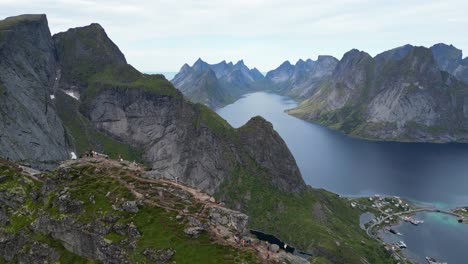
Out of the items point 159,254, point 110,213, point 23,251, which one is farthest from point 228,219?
point 23,251

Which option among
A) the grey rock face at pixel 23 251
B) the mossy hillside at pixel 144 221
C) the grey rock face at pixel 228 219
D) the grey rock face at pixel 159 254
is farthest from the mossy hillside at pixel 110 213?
the grey rock face at pixel 228 219

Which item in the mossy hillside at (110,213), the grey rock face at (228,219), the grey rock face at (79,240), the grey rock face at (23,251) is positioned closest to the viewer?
the mossy hillside at (110,213)

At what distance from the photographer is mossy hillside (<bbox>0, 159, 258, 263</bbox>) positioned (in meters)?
92.1

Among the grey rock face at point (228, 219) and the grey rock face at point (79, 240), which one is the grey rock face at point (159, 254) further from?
the grey rock face at point (228, 219)

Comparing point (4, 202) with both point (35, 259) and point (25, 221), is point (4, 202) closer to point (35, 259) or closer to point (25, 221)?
point (25, 221)

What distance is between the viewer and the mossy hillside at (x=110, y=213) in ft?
302

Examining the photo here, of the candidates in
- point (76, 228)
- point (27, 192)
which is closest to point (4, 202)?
point (27, 192)

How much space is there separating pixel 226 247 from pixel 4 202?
242 ft

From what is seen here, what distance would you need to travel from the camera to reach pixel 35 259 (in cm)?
11056

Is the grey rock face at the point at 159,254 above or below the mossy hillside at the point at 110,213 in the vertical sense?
below

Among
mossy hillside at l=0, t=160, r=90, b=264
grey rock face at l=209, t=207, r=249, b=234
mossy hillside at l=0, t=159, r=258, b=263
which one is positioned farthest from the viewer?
mossy hillside at l=0, t=160, r=90, b=264

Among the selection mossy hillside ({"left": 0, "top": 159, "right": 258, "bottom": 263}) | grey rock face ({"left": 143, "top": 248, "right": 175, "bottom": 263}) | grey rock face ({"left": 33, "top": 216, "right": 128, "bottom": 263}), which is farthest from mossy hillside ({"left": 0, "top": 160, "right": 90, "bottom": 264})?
grey rock face ({"left": 143, "top": 248, "right": 175, "bottom": 263})

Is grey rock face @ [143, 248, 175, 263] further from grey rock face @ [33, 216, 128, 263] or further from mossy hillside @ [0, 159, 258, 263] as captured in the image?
grey rock face @ [33, 216, 128, 263]

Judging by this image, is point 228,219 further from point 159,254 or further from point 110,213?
point 110,213
